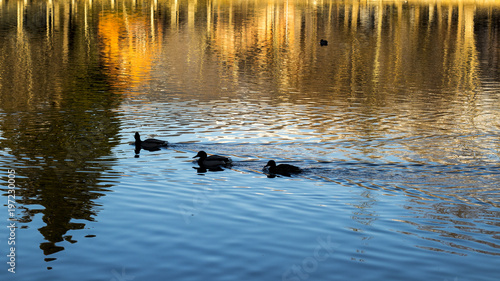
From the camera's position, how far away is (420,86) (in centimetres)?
4488

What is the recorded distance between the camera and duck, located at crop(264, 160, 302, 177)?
71.2ft

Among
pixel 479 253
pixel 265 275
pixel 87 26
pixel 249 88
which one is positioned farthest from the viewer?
pixel 87 26

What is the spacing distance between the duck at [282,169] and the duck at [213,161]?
1783 mm

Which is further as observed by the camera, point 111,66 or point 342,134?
point 111,66

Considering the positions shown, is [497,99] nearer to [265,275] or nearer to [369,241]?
[369,241]

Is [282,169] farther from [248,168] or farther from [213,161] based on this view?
[213,161]

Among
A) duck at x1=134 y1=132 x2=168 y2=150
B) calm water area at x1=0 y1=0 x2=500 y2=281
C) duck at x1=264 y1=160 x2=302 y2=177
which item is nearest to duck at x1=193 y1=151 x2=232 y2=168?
calm water area at x1=0 y1=0 x2=500 y2=281

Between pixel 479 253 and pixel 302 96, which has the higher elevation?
pixel 302 96

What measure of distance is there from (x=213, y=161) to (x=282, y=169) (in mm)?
2552

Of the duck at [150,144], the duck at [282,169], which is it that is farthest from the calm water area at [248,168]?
the duck at [282,169]

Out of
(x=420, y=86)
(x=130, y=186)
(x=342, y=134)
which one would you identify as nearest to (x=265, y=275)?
(x=130, y=186)

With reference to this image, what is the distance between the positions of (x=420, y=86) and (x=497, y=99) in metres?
6.19

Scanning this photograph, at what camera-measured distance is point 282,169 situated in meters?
21.7

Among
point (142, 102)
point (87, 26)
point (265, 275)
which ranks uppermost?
point (87, 26)
